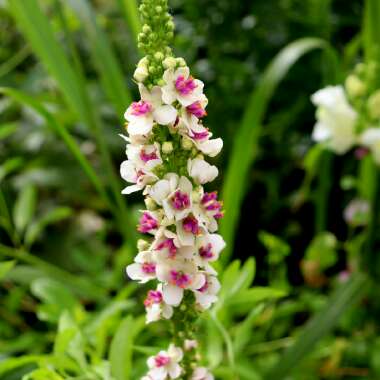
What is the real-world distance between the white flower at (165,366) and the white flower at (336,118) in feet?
1.63

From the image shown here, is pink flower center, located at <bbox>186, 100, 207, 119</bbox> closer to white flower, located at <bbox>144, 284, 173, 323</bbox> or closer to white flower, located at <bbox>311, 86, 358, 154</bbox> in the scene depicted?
white flower, located at <bbox>144, 284, 173, 323</bbox>

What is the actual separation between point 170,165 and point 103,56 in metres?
0.47

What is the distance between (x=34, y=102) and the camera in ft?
2.32

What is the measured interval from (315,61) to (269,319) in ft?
1.80

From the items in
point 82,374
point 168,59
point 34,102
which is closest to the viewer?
point 168,59

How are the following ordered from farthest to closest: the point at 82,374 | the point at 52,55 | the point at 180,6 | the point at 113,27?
1. the point at 113,27
2. the point at 180,6
3. the point at 52,55
4. the point at 82,374

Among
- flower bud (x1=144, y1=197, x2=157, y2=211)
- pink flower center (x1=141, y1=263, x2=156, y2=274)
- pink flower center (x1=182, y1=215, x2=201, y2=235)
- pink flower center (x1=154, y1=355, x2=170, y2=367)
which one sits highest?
flower bud (x1=144, y1=197, x2=157, y2=211)

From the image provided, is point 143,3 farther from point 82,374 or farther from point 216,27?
point 216,27

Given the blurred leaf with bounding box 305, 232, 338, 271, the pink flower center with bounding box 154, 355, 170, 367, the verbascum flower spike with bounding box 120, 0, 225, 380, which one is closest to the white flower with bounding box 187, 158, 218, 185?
the verbascum flower spike with bounding box 120, 0, 225, 380

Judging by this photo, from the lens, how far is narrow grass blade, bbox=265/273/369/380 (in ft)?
2.57

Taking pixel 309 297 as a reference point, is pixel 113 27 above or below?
above

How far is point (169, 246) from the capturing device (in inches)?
16.4

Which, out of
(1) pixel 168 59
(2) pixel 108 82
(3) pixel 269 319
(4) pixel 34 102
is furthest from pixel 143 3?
(3) pixel 269 319

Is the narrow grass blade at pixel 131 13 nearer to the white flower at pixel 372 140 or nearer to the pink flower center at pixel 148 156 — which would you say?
the white flower at pixel 372 140
